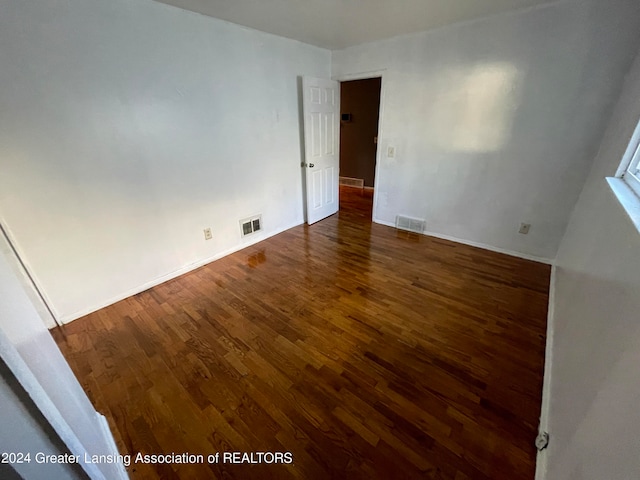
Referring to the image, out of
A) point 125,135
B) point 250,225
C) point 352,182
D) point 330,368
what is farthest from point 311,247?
point 352,182

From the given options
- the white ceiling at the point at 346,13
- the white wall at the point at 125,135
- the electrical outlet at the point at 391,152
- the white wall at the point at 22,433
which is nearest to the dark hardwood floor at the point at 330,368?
the white wall at the point at 125,135

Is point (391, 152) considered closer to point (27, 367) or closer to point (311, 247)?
point (311, 247)

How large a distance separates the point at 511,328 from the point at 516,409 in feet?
2.24

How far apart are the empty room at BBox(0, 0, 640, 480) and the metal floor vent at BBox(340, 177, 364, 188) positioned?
223 centimetres

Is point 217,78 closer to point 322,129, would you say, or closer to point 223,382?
point 322,129

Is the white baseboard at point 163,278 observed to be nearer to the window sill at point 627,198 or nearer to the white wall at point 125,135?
the white wall at point 125,135

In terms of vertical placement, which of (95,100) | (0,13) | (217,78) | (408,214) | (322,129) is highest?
(0,13)

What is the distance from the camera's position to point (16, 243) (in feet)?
5.70

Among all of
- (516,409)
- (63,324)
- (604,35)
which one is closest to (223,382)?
(63,324)

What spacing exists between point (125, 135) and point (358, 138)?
4.48 metres

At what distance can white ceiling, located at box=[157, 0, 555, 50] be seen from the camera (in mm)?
2061

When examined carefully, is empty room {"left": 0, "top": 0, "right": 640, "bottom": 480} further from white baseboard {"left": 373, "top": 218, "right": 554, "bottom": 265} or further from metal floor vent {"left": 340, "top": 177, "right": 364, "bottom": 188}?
metal floor vent {"left": 340, "top": 177, "right": 364, "bottom": 188}

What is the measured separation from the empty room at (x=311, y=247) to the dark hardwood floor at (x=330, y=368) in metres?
0.01

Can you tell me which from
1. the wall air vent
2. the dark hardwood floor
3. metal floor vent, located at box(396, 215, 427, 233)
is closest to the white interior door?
the wall air vent
